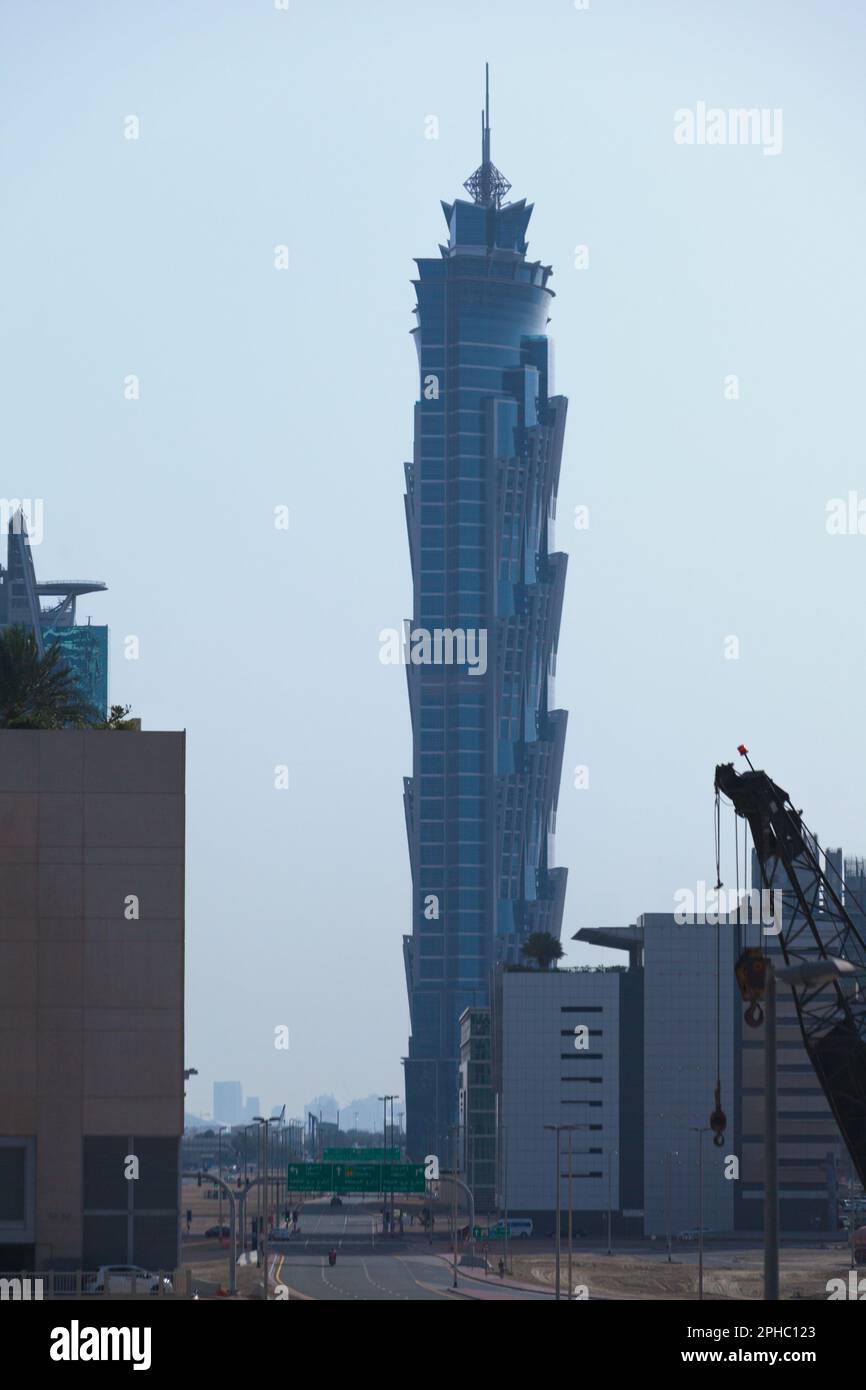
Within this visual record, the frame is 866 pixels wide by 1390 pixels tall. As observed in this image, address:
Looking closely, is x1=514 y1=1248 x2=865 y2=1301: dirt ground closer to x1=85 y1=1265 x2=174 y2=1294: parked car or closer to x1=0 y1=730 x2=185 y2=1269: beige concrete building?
x1=0 y1=730 x2=185 y2=1269: beige concrete building

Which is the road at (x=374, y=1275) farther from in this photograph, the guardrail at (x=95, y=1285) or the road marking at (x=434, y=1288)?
the guardrail at (x=95, y=1285)

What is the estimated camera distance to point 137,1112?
308 feet

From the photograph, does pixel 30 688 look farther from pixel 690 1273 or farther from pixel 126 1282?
pixel 690 1273

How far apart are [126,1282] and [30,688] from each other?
34378mm

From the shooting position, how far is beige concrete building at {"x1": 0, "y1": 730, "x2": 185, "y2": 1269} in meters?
92.6

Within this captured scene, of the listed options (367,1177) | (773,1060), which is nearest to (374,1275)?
(367,1177)

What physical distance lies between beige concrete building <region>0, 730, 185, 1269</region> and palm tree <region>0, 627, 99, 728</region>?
1084 cm

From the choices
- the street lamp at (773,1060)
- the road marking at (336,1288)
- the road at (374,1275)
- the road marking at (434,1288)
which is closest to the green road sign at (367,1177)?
the road at (374,1275)

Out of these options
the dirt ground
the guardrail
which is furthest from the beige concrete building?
the dirt ground

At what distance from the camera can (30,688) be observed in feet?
356

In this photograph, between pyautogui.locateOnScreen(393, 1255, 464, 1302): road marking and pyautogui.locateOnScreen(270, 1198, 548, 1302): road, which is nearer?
pyautogui.locateOnScreen(393, 1255, 464, 1302): road marking
